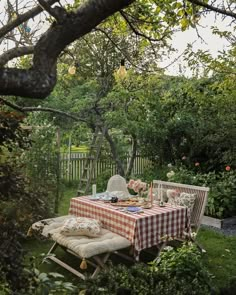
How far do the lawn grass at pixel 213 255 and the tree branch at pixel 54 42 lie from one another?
309 cm

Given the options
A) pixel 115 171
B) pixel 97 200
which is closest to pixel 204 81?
pixel 115 171

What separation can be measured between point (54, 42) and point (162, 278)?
2.06 metres

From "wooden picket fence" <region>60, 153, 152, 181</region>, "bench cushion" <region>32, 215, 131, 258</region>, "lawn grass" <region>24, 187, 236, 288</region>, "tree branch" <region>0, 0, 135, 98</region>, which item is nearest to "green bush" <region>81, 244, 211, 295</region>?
"bench cushion" <region>32, 215, 131, 258</region>

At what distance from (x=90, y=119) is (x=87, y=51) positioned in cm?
164

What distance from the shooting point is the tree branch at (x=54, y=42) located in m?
1.54

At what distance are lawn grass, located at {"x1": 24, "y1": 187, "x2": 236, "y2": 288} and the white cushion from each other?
1.68ft

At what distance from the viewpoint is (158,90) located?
9195mm

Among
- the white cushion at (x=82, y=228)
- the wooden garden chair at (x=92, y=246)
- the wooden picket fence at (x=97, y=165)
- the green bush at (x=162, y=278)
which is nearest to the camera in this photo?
the green bush at (x=162, y=278)

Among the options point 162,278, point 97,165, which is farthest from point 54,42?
point 97,165

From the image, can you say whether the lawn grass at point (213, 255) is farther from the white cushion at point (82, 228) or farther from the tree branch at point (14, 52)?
the tree branch at point (14, 52)

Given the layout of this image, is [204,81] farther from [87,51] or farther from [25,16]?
[25,16]

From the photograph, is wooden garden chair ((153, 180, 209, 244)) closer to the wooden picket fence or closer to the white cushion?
the white cushion

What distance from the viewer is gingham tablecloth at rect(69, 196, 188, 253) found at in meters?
4.20

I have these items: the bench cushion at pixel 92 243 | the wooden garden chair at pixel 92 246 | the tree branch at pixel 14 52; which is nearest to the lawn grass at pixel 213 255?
the wooden garden chair at pixel 92 246
